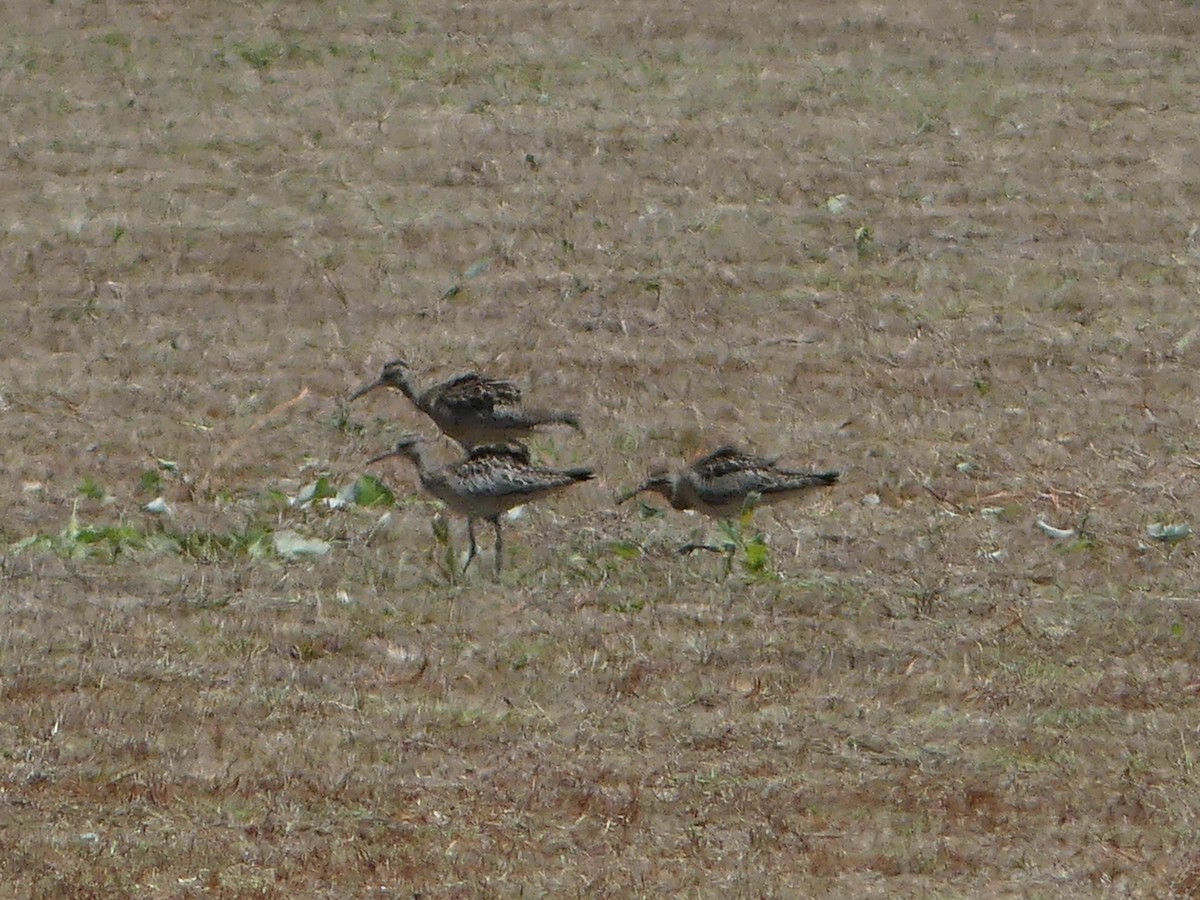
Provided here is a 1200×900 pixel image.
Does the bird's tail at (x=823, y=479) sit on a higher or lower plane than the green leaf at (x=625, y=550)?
higher

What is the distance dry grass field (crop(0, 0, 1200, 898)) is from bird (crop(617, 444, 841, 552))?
0.20 metres

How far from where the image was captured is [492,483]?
10.1 metres

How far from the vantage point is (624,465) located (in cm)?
1162

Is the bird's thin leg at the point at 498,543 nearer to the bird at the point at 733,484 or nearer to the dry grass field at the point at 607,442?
the dry grass field at the point at 607,442

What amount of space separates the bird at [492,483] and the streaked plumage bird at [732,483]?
0.49 m

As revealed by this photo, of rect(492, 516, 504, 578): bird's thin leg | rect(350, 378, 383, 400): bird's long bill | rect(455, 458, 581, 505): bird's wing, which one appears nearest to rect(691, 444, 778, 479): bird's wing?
rect(455, 458, 581, 505): bird's wing

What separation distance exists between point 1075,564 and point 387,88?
29.4 ft

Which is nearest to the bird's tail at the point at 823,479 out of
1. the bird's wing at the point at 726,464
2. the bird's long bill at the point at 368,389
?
the bird's wing at the point at 726,464

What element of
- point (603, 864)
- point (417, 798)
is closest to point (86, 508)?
point (417, 798)

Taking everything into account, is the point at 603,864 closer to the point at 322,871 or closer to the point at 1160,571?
the point at 322,871

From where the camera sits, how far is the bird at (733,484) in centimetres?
1030

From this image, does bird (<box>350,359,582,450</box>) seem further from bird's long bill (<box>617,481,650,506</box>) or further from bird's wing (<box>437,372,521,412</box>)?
bird's long bill (<box>617,481,650,506</box>)

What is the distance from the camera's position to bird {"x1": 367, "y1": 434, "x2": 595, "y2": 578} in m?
10.1

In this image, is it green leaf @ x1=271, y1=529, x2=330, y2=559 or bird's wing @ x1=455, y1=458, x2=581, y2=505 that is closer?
green leaf @ x1=271, y1=529, x2=330, y2=559
